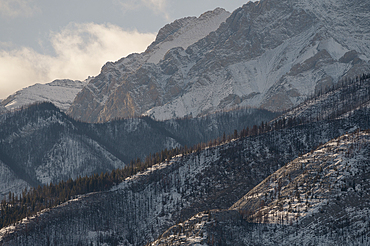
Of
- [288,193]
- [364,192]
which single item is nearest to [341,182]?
[364,192]

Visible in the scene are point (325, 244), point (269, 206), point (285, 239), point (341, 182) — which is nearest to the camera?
point (325, 244)

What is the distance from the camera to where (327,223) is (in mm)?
165250

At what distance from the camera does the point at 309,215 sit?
560 feet

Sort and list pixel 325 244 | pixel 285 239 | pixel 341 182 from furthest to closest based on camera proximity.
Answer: pixel 341 182 < pixel 285 239 < pixel 325 244

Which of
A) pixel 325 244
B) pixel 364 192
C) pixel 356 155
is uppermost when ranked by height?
pixel 356 155

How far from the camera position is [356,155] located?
632ft

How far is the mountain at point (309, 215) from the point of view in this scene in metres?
162

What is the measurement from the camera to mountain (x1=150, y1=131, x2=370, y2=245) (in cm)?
16250

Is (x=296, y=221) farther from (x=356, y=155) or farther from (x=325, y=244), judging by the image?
(x=356, y=155)

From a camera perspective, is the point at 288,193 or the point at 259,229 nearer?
the point at 259,229

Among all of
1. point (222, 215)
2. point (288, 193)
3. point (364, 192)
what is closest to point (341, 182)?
point (364, 192)

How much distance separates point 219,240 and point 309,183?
39.7 m

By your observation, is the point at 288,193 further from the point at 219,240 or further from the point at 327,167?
the point at 219,240

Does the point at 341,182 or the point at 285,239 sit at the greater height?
the point at 341,182
